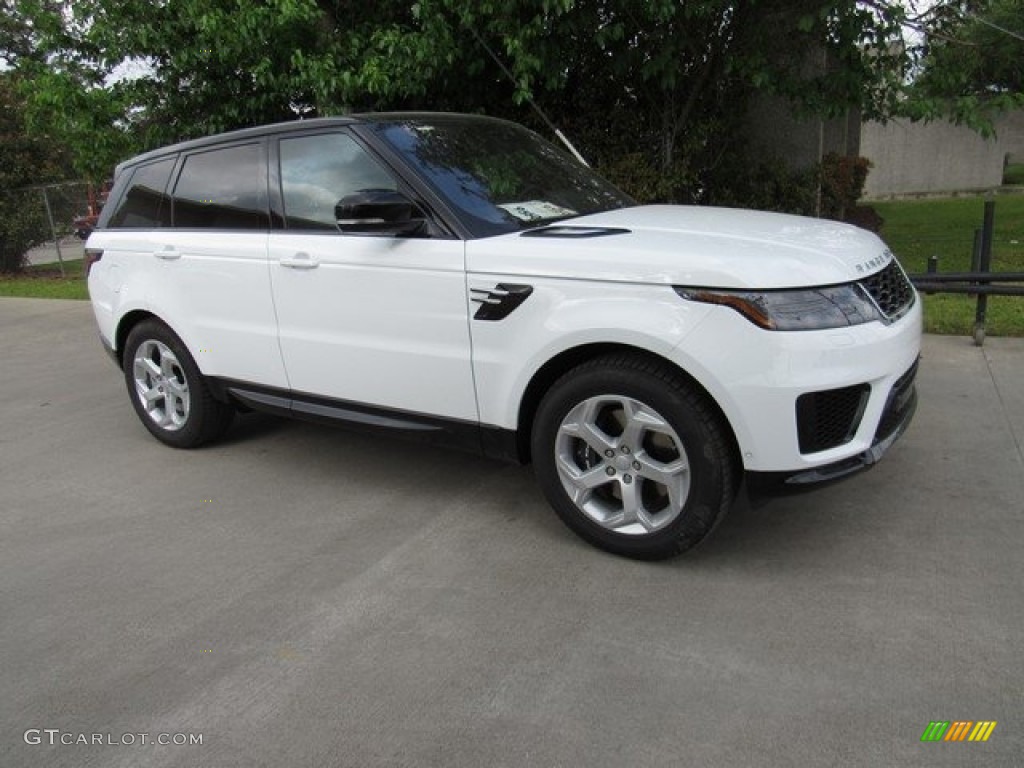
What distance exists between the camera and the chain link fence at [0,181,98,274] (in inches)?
661

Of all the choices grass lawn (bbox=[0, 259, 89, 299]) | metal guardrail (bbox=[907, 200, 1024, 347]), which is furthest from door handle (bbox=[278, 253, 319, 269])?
grass lawn (bbox=[0, 259, 89, 299])

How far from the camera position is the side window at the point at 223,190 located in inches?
179

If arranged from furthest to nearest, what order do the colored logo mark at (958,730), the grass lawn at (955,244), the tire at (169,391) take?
1. the grass lawn at (955,244)
2. the tire at (169,391)
3. the colored logo mark at (958,730)

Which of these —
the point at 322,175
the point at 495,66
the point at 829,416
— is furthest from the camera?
the point at 495,66

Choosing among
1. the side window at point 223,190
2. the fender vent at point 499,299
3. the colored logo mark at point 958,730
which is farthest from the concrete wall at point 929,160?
the colored logo mark at point 958,730

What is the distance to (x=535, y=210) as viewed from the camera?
407cm

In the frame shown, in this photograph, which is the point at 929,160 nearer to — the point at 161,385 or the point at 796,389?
the point at 161,385

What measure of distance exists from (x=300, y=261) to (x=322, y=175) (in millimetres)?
453

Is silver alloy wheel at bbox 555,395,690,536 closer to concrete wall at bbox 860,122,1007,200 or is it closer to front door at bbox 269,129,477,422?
front door at bbox 269,129,477,422

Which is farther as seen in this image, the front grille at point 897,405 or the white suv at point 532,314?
the front grille at point 897,405

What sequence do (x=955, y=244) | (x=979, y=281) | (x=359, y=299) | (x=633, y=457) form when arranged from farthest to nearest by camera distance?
(x=955, y=244), (x=979, y=281), (x=359, y=299), (x=633, y=457)

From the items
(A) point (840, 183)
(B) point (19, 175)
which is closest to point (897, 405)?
(A) point (840, 183)

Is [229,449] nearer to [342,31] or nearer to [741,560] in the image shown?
[741,560]

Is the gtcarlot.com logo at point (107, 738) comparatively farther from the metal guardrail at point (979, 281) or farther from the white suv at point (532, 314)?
the metal guardrail at point (979, 281)
